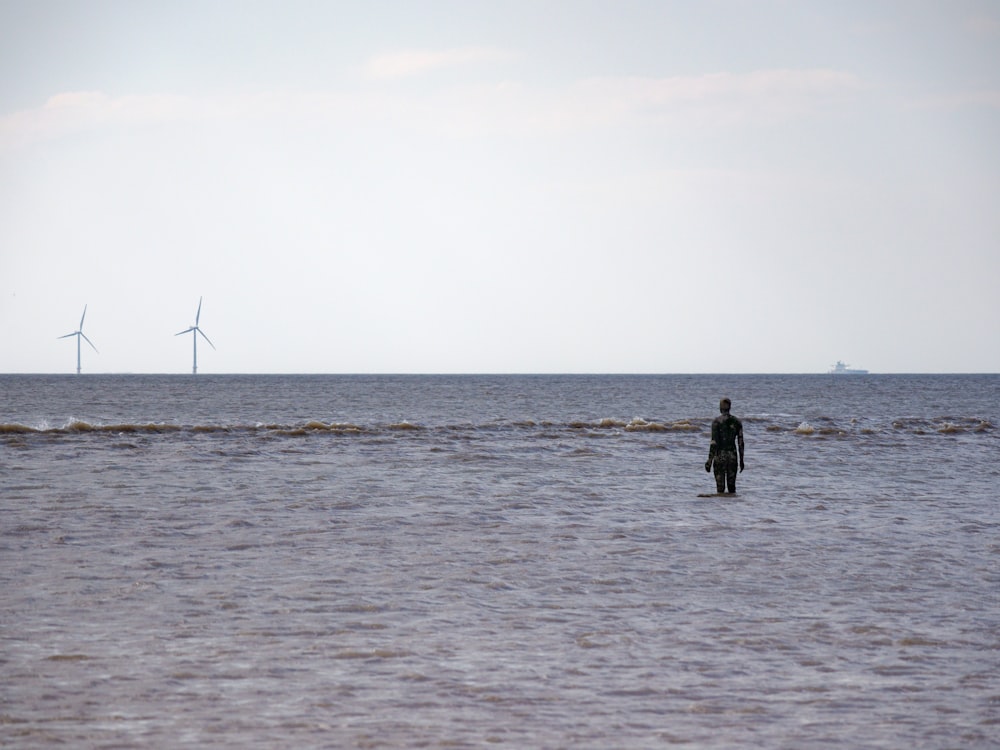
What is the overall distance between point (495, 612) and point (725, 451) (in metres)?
12.8

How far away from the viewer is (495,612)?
447 inches

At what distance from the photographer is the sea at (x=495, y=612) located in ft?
25.4

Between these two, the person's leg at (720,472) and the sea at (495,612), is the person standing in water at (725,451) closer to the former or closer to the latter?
the person's leg at (720,472)

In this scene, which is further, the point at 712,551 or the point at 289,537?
the point at 289,537

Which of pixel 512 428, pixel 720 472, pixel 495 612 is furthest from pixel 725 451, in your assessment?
pixel 512 428

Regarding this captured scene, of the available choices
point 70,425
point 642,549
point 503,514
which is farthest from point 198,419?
point 642,549

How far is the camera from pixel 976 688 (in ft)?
28.1

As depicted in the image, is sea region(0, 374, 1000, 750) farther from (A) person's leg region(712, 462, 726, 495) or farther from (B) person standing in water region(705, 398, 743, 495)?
(B) person standing in water region(705, 398, 743, 495)

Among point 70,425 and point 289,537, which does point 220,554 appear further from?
point 70,425

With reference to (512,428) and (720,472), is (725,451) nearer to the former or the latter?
(720,472)

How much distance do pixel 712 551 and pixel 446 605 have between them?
5111mm

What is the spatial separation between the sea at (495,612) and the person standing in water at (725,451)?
734 millimetres

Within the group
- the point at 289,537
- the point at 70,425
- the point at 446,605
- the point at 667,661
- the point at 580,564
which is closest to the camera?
the point at 667,661

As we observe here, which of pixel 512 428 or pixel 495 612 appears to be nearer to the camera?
pixel 495 612
